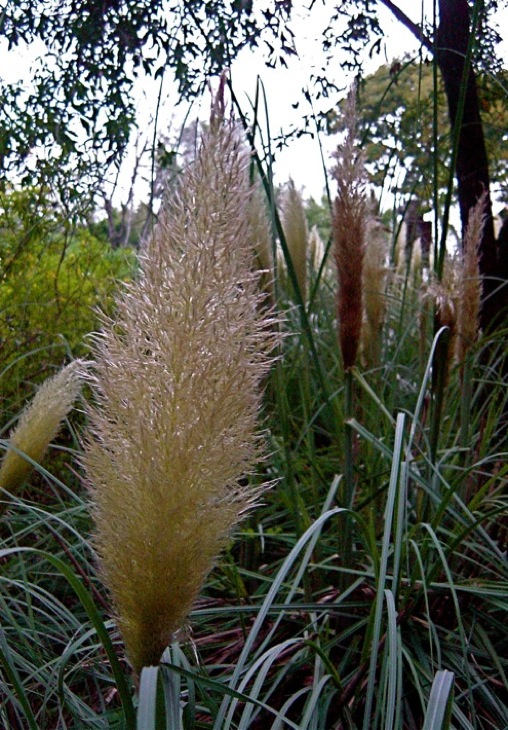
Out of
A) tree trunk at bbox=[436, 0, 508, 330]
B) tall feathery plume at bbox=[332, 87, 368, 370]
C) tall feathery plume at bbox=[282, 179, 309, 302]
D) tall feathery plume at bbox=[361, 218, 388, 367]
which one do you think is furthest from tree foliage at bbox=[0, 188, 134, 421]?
tree trunk at bbox=[436, 0, 508, 330]

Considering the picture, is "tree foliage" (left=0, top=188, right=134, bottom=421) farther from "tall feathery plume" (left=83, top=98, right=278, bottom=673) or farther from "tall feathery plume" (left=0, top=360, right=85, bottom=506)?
"tall feathery plume" (left=83, top=98, right=278, bottom=673)

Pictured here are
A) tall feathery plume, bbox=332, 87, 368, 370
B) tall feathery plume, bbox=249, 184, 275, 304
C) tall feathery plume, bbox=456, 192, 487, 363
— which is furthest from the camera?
tall feathery plume, bbox=456, 192, 487, 363

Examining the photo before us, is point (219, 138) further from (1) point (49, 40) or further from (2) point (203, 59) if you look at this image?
(1) point (49, 40)

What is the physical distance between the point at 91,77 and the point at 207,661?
13.2 feet

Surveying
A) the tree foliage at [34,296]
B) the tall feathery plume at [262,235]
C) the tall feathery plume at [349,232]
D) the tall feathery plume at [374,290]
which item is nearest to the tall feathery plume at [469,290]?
the tall feathery plume at [374,290]

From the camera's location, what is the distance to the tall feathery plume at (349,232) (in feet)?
5.58

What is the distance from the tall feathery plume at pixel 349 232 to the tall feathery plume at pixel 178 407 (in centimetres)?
82

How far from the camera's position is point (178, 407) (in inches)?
33.5

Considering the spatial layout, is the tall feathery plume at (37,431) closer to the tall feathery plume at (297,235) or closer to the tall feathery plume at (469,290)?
the tall feathery plume at (297,235)

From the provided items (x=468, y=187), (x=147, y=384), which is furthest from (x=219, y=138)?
(x=468, y=187)

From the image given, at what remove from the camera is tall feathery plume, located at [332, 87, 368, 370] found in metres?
1.70

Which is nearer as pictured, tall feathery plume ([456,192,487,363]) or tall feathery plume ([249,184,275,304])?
tall feathery plume ([249,184,275,304])

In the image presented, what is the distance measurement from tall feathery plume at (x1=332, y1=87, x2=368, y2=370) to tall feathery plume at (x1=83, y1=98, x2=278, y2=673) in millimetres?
821

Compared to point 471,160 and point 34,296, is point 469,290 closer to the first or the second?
point 471,160
